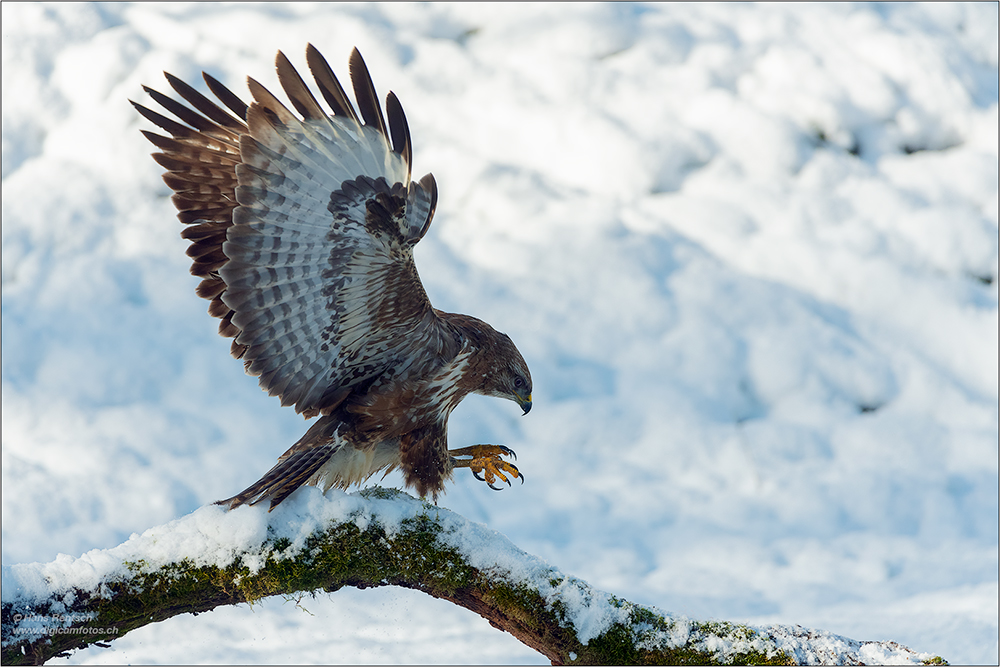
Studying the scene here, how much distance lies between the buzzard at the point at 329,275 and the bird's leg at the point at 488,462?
1cm

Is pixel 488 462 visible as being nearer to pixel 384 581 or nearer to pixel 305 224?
pixel 384 581

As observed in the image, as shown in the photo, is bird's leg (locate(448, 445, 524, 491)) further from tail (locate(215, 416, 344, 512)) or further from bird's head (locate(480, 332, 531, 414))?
tail (locate(215, 416, 344, 512))

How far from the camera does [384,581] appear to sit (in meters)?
3.57

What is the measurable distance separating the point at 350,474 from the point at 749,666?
2334mm

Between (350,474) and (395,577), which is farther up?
(350,474)

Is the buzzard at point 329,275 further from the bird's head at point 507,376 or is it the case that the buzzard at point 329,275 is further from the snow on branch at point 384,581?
the snow on branch at point 384,581

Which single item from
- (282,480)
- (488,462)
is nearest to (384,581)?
(282,480)

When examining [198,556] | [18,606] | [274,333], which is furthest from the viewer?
[274,333]

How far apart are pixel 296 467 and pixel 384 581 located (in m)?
0.70

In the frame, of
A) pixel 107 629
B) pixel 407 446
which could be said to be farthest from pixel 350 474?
pixel 107 629

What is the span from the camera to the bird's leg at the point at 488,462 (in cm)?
486

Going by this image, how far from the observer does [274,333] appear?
12.8 ft

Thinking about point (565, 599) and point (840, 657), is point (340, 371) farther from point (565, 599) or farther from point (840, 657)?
point (840, 657)

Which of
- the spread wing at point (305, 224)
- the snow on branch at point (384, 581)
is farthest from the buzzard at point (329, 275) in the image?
the snow on branch at point (384, 581)
